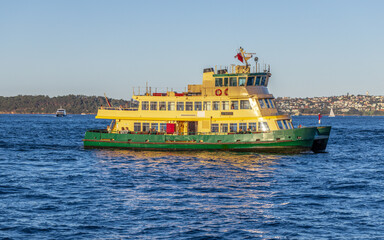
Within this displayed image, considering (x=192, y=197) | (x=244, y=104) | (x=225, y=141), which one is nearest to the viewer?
(x=192, y=197)

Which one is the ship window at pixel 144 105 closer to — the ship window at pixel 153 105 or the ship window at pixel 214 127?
the ship window at pixel 153 105

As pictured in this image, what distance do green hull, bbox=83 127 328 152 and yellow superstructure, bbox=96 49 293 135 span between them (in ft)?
3.91

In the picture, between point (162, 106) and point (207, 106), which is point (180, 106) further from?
point (207, 106)

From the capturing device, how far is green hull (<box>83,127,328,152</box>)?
147 feet

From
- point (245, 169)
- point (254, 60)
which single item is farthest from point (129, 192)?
point (254, 60)

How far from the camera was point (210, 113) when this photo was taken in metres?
47.9

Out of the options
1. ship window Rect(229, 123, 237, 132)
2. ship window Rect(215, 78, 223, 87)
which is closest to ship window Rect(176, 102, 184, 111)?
ship window Rect(215, 78, 223, 87)

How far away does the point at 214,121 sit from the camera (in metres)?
47.9

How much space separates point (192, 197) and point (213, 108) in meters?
21.5

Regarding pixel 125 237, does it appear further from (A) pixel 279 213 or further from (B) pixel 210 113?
(B) pixel 210 113

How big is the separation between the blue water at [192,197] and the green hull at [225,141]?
115 cm

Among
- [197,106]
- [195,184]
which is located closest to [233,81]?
[197,106]

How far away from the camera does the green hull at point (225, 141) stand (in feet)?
147

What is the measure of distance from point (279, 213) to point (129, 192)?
8967 millimetres
